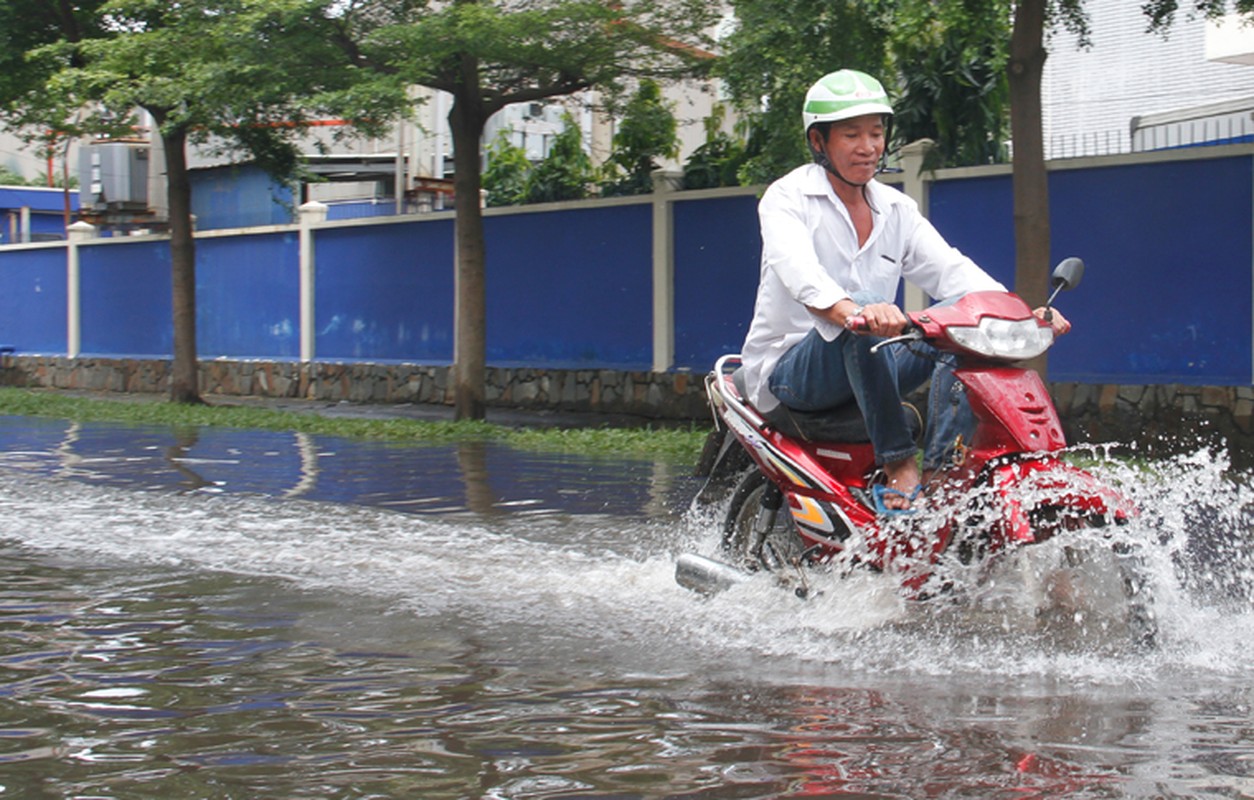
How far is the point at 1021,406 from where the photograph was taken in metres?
4.61

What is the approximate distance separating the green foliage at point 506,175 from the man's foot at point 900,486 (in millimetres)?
14567

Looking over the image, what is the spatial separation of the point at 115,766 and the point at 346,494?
20.1 ft

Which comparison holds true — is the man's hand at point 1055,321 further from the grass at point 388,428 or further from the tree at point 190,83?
the tree at point 190,83

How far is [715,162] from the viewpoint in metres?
16.8

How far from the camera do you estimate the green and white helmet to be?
5.18 meters

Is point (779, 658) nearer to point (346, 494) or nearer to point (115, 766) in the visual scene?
point (115, 766)

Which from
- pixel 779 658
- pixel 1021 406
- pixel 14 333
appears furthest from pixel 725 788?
pixel 14 333

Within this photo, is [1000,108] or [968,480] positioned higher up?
[1000,108]

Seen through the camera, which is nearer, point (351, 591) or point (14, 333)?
point (351, 591)

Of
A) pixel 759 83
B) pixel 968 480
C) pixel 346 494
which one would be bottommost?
pixel 346 494

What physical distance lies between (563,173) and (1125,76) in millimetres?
9306

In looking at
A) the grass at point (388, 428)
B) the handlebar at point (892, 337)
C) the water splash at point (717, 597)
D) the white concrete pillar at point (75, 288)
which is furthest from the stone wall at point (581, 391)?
the handlebar at point (892, 337)

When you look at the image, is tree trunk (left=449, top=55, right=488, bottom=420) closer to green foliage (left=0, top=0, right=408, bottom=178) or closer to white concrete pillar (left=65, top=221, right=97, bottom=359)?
green foliage (left=0, top=0, right=408, bottom=178)

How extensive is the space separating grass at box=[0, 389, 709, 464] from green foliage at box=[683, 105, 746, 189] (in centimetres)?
279
